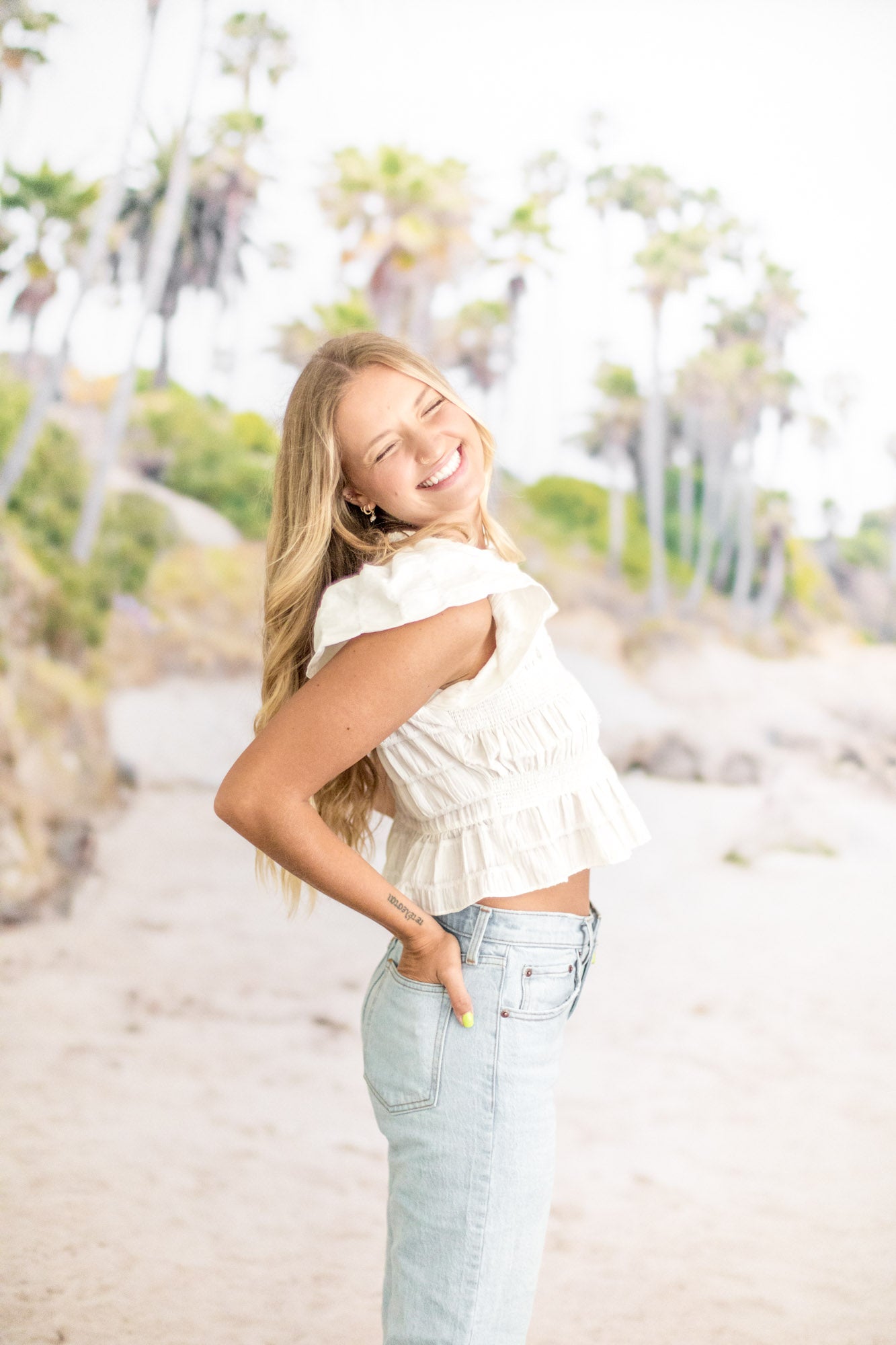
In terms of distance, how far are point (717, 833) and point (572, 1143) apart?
7.32ft

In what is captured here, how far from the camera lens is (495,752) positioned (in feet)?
3.96

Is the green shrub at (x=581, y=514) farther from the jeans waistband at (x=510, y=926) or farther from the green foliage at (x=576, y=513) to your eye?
the jeans waistband at (x=510, y=926)

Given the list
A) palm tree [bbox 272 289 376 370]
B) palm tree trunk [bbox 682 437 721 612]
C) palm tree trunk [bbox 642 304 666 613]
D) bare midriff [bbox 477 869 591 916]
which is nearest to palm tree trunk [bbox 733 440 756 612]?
palm tree trunk [bbox 682 437 721 612]

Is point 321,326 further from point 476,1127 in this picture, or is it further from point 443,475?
point 476,1127

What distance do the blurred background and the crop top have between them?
339 centimetres

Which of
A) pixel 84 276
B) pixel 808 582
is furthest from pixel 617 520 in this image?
pixel 84 276

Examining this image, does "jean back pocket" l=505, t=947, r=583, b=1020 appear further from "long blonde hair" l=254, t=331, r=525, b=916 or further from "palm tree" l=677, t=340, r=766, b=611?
"palm tree" l=677, t=340, r=766, b=611

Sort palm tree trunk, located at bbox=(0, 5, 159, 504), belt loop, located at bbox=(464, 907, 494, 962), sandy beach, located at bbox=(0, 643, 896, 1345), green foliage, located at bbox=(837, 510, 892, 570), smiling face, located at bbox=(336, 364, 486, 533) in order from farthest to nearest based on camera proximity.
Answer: green foliage, located at bbox=(837, 510, 892, 570), palm tree trunk, located at bbox=(0, 5, 159, 504), sandy beach, located at bbox=(0, 643, 896, 1345), smiling face, located at bbox=(336, 364, 486, 533), belt loop, located at bbox=(464, 907, 494, 962)

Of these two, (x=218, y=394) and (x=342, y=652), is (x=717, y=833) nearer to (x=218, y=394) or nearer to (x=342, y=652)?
(x=218, y=394)

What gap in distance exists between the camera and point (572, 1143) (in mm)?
3533

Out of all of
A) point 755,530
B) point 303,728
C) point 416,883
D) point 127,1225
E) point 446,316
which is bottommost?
point 127,1225

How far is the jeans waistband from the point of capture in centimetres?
122

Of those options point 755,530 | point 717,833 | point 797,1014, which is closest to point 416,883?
point 797,1014

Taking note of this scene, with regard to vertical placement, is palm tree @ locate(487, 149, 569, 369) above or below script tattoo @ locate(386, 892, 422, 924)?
above
